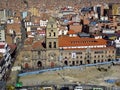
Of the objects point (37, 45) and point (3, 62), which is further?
point (37, 45)

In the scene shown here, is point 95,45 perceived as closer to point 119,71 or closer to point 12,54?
point 119,71

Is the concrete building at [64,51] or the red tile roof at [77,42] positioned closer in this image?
the concrete building at [64,51]

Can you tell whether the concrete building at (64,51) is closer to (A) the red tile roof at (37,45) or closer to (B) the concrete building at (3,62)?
(A) the red tile roof at (37,45)

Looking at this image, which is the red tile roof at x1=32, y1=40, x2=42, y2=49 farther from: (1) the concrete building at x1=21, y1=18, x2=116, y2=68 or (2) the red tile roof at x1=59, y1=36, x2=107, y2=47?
(2) the red tile roof at x1=59, y1=36, x2=107, y2=47

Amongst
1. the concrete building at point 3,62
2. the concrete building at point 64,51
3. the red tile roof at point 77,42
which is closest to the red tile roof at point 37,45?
the concrete building at point 64,51

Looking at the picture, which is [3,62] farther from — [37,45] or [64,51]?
[64,51]

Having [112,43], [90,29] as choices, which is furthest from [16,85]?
[90,29]

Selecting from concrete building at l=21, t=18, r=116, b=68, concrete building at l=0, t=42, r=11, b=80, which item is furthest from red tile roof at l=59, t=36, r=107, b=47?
concrete building at l=0, t=42, r=11, b=80

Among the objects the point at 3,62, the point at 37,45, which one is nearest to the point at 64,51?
the point at 37,45

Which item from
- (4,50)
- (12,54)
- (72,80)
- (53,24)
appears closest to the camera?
(72,80)

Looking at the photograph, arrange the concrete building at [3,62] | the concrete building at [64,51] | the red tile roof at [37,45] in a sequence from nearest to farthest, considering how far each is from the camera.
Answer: the concrete building at [3,62]
the concrete building at [64,51]
the red tile roof at [37,45]

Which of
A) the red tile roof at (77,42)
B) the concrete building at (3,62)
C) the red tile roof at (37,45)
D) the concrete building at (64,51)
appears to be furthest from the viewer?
the red tile roof at (77,42)
